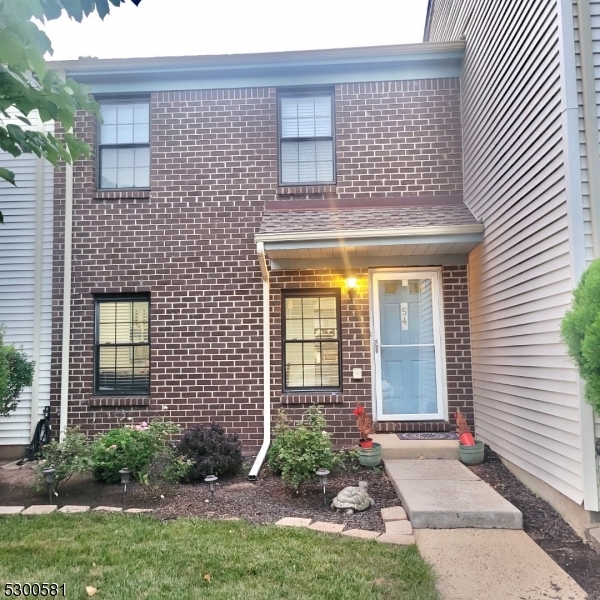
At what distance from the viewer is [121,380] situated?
6773 millimetres

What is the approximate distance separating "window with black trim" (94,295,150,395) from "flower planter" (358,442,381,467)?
3.06 m

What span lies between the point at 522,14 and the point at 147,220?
501 cm

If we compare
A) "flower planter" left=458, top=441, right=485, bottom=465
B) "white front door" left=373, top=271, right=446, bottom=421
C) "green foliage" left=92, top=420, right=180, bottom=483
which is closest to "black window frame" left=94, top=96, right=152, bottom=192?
"green foliage" left=92, top=420, right=180, bottom=483

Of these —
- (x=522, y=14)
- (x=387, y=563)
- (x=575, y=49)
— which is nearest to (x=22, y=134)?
(x=387, y=563)

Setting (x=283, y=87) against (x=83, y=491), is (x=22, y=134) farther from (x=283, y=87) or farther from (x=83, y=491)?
(x=283, y=87)

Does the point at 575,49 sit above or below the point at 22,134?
above

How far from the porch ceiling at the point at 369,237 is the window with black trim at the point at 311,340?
50 cm

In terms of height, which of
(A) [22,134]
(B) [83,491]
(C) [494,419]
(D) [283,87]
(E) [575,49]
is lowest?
(B) [83,491]

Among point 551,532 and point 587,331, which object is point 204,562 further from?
point 587,331

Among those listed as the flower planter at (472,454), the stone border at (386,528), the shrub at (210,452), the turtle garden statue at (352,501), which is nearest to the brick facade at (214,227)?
the shrub at (210,452)

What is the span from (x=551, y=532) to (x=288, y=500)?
2237mm

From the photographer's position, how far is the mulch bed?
12.2ft

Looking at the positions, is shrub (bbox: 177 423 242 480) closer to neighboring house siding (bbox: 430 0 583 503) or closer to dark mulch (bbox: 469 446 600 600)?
dark mulch (bbox: 469 446 600 600)

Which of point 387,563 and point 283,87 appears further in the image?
point 283,87
